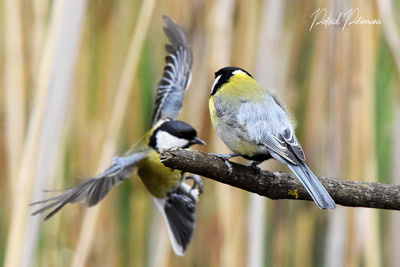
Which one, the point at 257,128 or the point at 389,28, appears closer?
the point at 257,128

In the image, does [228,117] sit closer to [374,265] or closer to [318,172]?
[318,172]

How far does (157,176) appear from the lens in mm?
1356

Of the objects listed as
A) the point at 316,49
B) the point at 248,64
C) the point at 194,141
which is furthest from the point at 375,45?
the point at 194,141

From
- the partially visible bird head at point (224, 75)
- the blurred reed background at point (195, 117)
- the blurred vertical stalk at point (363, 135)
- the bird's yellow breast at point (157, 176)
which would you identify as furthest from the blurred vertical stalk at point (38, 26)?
the blurred vertical stalk at point (363, 135)

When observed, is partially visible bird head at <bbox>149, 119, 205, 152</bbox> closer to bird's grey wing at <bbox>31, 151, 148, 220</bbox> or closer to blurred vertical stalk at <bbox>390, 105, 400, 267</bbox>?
bird's grey wing at <bbox>31, 151, 148, 220</bbox>

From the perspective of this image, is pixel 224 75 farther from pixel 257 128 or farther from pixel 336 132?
pixel 336 132

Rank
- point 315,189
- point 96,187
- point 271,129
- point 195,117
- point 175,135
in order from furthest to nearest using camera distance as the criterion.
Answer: point 195,117
point 175,135
point 96,187
point 271,129
point 315,189

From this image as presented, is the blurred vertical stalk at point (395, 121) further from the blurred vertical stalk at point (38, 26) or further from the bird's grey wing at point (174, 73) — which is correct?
the blurred vertical stalk at point (38, 26)

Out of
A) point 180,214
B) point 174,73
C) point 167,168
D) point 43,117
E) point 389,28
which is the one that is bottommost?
point 180,214

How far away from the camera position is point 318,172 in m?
1.48

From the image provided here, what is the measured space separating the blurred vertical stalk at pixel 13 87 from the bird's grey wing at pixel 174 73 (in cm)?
36

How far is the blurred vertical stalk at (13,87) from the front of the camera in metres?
1.49

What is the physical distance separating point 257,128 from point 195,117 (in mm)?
537

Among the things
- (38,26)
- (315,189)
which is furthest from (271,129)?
(38,26)
